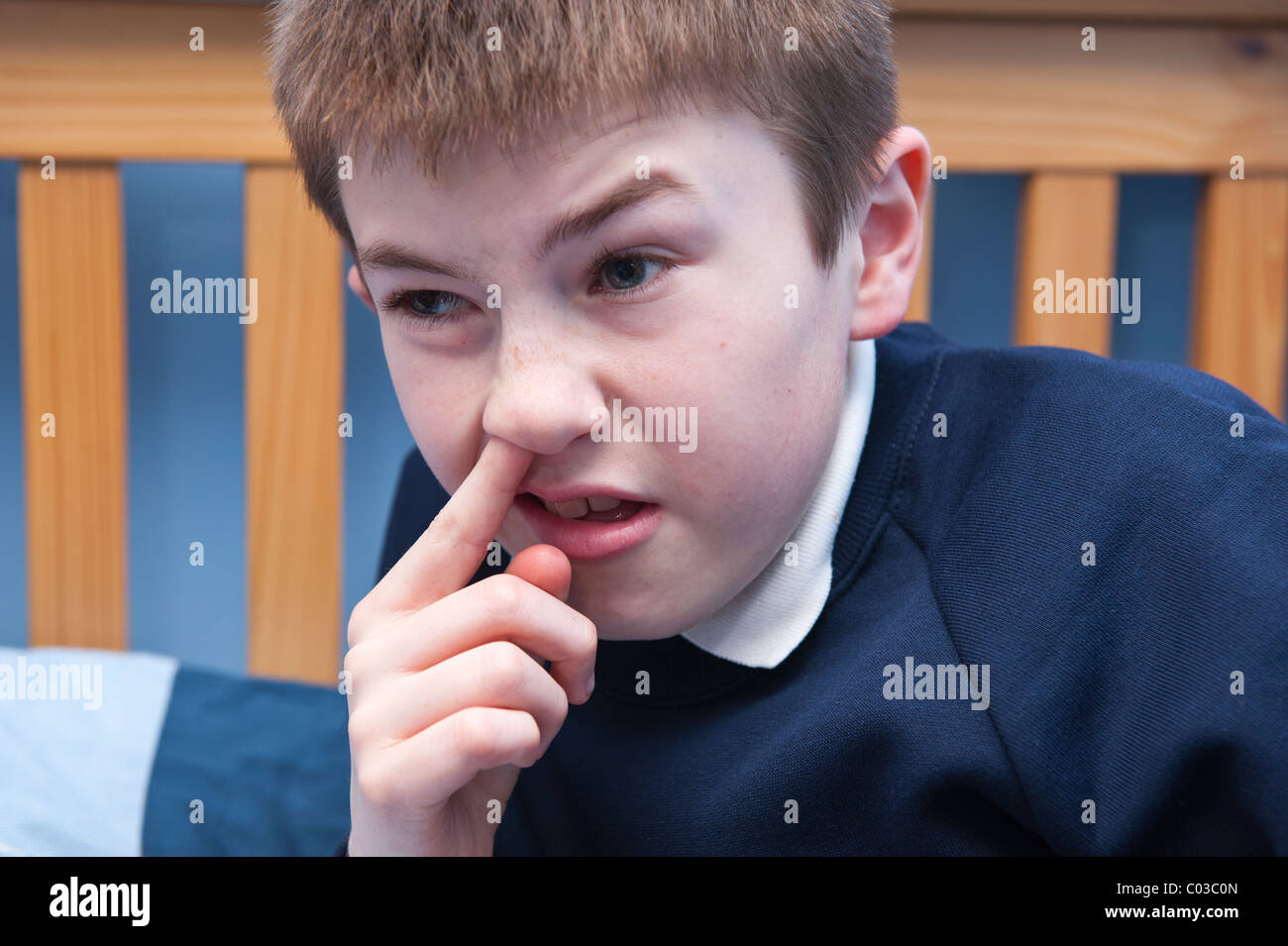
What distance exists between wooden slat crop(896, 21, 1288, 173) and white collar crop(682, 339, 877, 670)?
1.46 ft

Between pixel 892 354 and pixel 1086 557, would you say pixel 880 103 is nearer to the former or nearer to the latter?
pixel 892 354

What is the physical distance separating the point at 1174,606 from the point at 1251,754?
0.08 metres

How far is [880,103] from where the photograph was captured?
2.08 ft

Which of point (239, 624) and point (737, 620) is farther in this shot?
point (239, 624)

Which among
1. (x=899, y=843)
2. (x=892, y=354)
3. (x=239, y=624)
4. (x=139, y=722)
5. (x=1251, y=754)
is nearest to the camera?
(x=1251, y=754)

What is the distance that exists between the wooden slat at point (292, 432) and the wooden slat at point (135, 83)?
57 mm

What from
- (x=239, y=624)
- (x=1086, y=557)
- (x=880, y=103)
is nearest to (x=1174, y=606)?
(x=1086, y=557)

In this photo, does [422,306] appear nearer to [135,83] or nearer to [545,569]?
[545,569]

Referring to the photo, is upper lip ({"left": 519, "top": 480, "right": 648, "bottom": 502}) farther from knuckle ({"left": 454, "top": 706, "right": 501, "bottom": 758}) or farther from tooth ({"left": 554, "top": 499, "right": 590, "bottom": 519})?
knuckle ({"left": 454, "top": 706, "right": 501, "bottom": 758})

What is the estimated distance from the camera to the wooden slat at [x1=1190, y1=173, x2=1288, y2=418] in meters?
0.99

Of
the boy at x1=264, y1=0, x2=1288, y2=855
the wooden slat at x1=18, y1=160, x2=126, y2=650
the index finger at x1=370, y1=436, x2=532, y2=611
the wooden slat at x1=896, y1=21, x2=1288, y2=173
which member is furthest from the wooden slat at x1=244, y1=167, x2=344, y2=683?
the wooden slat at x1=896, y1=21, x2=1288, y2=173

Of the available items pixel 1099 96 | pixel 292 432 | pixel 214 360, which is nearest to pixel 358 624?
pixel 292 432

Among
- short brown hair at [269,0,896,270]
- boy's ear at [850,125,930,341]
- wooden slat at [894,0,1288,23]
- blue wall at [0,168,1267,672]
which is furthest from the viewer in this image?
blue wall at [0,168,1267,672]

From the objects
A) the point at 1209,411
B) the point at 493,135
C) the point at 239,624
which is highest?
the point at 493,135
